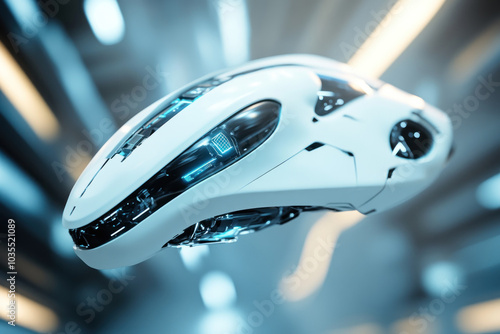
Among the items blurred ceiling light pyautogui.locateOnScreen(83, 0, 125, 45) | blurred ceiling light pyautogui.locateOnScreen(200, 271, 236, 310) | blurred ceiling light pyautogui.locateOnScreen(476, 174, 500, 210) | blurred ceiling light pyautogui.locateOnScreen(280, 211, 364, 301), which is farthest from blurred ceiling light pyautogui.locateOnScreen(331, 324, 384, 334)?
blurred ceiling light pyautogui.locateOnScreen(83, 0, 125, 45)

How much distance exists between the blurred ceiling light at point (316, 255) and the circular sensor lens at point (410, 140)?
0.81 ft

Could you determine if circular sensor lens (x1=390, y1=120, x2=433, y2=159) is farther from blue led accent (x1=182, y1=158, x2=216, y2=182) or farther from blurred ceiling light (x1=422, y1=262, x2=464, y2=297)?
blue led accent (x1=182, y1=158, x2=216, y2=182)

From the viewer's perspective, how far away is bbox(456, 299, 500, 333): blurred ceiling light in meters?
1.05

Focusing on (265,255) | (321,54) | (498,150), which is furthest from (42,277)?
(498,150)

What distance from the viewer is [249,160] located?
879mm

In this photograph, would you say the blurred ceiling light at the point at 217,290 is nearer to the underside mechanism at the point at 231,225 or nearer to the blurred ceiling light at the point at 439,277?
the underside mechanism at the point at 231,225

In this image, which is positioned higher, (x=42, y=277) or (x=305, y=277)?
(x=42, y=277)

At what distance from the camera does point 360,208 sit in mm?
1056

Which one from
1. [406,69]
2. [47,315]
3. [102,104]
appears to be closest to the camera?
[47,315]

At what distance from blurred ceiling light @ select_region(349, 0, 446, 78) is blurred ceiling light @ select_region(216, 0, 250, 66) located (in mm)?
359

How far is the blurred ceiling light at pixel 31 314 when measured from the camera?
963 millimetres

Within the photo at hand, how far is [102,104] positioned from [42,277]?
0.52 meters

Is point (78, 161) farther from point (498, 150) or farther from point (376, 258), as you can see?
point (498, 150)

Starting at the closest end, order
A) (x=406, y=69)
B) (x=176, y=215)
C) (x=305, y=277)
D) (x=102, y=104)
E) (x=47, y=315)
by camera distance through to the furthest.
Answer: (x=176, y=215), (x=47, y=315), (x=305, y=277), (x=102, y=104), (x=406, y=69)
